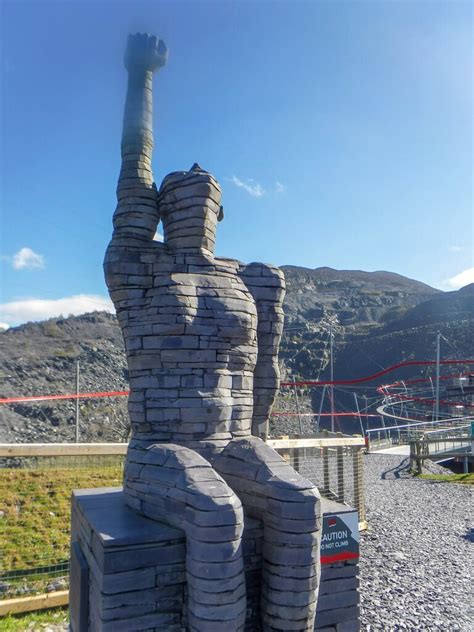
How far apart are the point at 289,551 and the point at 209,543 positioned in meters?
0.55

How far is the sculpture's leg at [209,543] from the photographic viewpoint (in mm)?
2859

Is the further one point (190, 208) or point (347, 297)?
point (347, 297)

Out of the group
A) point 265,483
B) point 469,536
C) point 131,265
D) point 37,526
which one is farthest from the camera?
point 469,536

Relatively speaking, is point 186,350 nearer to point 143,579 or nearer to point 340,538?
point 143,579

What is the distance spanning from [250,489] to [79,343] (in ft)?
104

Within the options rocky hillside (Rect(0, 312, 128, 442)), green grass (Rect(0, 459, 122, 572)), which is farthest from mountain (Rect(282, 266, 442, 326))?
green grass (Rect(0, 459, 122, 572))

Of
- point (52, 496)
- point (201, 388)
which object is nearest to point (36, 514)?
point (52, 496)

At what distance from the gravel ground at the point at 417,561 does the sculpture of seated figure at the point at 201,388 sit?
2.68 meters

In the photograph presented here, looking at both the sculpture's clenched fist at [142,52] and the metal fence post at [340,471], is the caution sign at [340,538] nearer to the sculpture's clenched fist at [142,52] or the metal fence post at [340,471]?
the metal fence post at [340,471]

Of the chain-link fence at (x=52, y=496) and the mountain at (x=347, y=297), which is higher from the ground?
the mountain at (x=347, y=297)

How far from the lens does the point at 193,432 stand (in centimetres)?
377

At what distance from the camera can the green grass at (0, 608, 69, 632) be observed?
461 cm

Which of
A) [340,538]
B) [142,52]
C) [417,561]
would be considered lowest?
[417,561]

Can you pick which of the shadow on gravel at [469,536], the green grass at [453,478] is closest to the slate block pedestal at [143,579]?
the shadow on gravel at [469,536]
